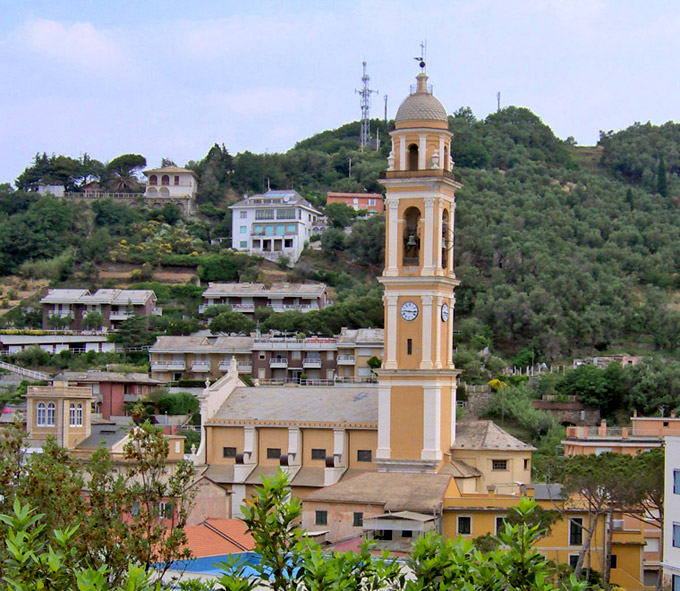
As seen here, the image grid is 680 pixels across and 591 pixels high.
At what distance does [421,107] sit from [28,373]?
4108cm

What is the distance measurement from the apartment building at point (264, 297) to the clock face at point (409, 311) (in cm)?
4872

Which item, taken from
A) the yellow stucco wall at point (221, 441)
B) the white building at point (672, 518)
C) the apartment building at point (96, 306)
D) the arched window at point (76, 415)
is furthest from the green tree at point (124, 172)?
the white building at point (672, 518)

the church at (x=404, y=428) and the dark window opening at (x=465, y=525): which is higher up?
the church at (x=404, y=428)

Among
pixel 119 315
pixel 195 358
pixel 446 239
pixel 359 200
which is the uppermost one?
pixel 359 200

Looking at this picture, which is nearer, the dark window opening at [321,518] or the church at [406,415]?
the dark window opening at [321,518]

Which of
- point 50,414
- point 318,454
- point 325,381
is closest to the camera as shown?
point 318,454

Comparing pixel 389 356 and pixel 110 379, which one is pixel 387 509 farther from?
pixel 110 379

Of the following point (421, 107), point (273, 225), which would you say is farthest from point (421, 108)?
point (273, 225)

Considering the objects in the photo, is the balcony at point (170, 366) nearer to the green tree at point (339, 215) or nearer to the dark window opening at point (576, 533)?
the green tree at point (339, 215)

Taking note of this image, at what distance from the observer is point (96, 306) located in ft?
311

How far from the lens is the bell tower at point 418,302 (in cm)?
4553

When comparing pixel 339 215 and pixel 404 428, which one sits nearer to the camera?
pixel 404 428

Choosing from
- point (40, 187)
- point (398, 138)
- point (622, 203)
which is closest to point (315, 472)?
point (398, 138)

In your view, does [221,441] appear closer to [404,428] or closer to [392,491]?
[404,428]
